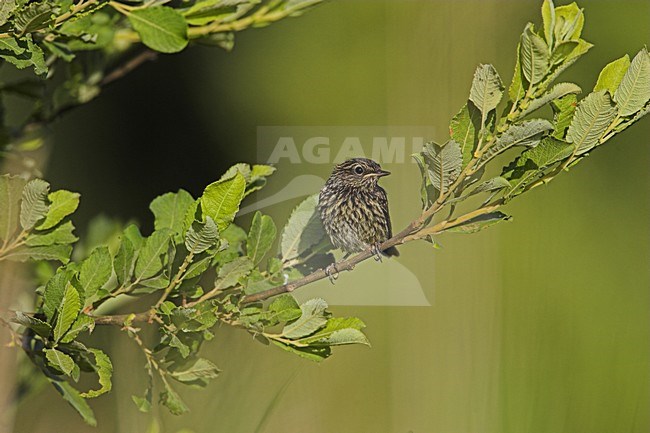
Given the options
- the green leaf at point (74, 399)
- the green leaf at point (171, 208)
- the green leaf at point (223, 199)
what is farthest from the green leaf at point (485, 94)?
the green leaf at point (74, 399)

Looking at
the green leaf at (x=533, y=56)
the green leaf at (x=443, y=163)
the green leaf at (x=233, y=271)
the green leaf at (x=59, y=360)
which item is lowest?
the green leaf at (x=59, y=360)

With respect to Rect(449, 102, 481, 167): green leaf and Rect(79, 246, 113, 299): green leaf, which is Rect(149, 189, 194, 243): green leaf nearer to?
Rect(79, 246, 113, 299): green leaf

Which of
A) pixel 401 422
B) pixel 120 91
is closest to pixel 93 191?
pixel 120 91

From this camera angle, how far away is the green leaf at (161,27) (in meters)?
0.58

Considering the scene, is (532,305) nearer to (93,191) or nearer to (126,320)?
(126,320)

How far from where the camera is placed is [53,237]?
58 cm

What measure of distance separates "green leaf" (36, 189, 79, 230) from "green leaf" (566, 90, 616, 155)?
0.34m

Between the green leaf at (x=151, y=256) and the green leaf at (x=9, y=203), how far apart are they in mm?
98

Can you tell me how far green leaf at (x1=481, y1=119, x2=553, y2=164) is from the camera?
1.42 feet

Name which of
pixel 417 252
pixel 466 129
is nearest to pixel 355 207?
pixel 417 252

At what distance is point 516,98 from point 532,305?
292 millimetres

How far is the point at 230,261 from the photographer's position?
554mm

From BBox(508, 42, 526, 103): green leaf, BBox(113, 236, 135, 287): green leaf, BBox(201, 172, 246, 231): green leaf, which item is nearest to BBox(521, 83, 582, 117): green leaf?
BBox(508, 42, 526, 103): green leaf

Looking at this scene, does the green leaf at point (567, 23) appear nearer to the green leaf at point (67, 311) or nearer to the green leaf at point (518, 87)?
the green leaf at point (518, 87)
